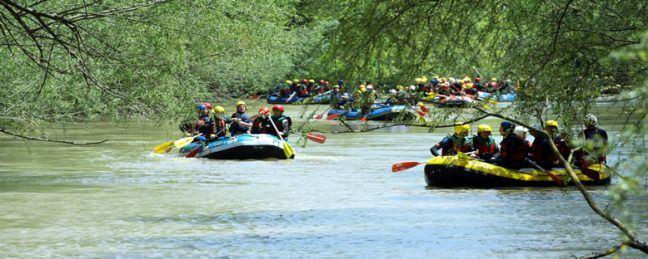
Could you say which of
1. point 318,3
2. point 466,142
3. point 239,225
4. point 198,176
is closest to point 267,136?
point 198,176

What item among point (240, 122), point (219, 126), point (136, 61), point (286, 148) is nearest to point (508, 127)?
point (136, 61)

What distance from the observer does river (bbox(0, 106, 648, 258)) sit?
39.0ft

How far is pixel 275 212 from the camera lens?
49.1 feet

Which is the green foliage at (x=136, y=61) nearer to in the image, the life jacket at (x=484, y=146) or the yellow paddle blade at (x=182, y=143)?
A: the yellow paddle blade at (x=182, y=143)

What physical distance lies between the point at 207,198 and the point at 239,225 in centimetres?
312

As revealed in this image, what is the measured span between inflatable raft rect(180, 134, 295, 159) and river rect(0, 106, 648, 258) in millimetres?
260

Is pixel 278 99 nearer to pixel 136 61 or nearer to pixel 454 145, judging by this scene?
pixel 454 145

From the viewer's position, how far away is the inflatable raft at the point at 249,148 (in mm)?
22766

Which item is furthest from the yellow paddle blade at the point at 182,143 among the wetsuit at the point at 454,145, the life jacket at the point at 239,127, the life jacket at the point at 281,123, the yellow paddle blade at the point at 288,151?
the wetsuit at the point at 454,145

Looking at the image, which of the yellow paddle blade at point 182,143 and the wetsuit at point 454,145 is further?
the yellow paddle blade at point 182,143

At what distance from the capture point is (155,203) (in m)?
16.1

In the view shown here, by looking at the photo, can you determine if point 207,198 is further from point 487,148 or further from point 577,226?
point 577,226

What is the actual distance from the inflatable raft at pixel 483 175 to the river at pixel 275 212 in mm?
180

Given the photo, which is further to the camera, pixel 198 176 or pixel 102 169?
pixel 102 169
